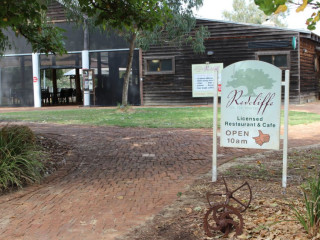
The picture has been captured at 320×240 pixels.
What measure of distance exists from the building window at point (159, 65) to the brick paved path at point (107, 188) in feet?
42.9

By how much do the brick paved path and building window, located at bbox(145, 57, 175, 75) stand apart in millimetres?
13089

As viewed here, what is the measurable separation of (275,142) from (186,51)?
17328 mm

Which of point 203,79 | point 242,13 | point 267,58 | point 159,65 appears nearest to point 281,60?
point 267,58

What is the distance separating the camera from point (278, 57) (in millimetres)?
20203

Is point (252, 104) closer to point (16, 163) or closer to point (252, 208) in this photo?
point (252, 208)

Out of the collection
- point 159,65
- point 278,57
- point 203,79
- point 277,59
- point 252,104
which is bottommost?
point 252,104

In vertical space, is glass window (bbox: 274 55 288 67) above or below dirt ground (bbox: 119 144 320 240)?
above

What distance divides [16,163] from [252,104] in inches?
140

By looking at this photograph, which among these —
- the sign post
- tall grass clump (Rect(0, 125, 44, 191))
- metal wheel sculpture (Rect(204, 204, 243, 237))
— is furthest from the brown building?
metal wheel sculpture (Rect(204, 204, 243, 237))

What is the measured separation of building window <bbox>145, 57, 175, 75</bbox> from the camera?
22.0 m

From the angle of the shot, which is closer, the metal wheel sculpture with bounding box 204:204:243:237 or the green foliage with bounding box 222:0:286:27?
the metal wheel sculpture with bounding box 204:204:243:237

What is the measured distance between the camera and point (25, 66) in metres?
24.9

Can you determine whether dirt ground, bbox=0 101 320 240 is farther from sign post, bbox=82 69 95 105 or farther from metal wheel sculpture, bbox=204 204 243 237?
sign post, bbox=82 69 95 105

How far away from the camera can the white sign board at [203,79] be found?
1662cm
